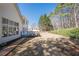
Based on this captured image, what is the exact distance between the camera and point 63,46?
16.0 ft

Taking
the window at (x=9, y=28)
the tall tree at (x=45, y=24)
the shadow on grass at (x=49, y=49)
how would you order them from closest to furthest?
the shadow on grass at (x=49, y=49) → the window at (x=9, y=28) → the tall tree at (x=45, y=24)

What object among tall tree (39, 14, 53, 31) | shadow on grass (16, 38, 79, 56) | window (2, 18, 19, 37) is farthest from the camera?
tall tree (39, 14, 53, 31)

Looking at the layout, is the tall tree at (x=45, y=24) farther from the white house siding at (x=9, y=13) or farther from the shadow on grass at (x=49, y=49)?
the white house siding at (x=9, y=13)

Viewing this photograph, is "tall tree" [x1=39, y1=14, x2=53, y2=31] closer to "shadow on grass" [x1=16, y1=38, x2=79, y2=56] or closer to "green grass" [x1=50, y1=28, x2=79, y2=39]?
"green grass" [x1=50, y1=28, x2=79, y2=39]

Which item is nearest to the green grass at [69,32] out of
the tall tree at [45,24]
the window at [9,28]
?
the tall tree at [45,24]

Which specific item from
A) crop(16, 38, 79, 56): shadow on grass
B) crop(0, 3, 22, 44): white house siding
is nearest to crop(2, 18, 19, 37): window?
crop(0, 3, 22, 44): white house siding

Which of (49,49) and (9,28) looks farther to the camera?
(9,28)

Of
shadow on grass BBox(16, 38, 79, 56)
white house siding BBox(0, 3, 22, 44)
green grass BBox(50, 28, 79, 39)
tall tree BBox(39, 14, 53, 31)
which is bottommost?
shadow on grass BBox(16, 38, 79, 56)

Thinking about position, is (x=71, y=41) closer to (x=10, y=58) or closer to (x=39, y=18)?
(x=39, y=18)

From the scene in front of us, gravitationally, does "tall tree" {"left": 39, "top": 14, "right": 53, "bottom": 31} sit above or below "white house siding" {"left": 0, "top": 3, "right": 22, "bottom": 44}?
below

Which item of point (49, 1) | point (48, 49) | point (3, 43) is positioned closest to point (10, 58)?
point (3, 43)

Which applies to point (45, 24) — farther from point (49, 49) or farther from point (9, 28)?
point (9, 28)

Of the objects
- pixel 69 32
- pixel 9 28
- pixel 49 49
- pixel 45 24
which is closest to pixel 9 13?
pixel 9 28

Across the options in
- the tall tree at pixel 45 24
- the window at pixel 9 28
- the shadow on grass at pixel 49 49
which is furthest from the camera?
the tall tree at pixel 45 24
